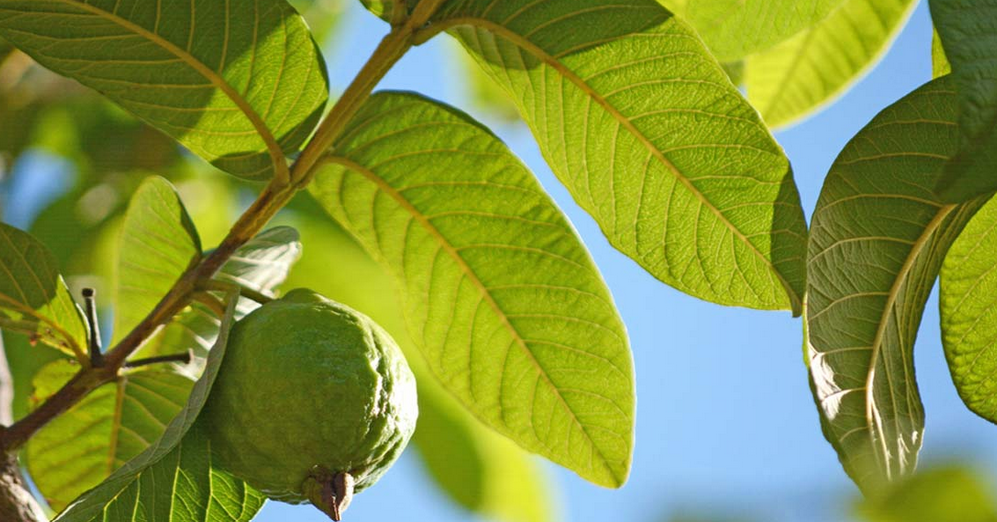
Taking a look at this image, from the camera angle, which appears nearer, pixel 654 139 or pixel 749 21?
pixel 654 139

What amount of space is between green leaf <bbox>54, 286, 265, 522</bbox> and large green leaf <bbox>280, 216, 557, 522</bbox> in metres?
1.10

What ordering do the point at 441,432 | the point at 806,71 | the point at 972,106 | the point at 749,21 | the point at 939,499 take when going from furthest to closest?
1. the point at 441,432
2. the point at 806,71
3. the point at 749,21
4. the point at 972,106
5. the point at 939,499

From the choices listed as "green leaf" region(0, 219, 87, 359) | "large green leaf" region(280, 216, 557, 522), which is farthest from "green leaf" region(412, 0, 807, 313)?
"large green leaf" region(280, 216, 557, 522)

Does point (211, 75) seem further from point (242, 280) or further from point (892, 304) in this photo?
point (892, 304)

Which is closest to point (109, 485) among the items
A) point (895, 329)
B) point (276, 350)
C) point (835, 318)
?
point (276, 350)

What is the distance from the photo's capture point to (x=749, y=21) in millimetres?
1386

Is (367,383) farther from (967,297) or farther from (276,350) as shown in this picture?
(967,297)

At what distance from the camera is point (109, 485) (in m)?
0.89

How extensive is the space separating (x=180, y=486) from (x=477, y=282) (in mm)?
444

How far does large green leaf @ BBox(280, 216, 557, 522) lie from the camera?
225cm

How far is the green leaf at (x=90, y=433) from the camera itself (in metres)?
1.44

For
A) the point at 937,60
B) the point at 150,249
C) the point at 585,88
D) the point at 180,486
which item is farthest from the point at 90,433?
the point at 937,60

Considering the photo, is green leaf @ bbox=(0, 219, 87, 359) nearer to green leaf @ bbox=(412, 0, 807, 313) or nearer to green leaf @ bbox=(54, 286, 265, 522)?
green leaf @ bbox=(54, 286, 265, 522)

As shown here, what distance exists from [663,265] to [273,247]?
534 millimetres
